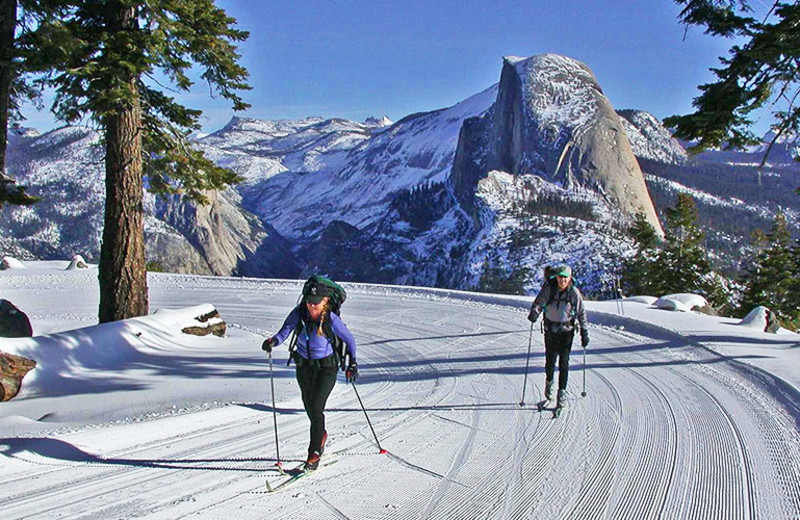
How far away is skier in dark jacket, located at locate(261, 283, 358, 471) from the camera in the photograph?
17.0ft

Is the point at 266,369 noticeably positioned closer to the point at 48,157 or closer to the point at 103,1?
the point at 103,1

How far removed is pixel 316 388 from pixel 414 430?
1.81 meters

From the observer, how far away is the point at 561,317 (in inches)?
295

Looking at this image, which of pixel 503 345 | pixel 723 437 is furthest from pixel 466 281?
pixel 723 437

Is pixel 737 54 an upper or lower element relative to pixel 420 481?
upper

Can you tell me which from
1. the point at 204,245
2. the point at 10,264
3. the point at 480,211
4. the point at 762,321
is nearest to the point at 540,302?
the point at 762,321

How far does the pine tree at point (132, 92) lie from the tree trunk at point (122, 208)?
2 cm

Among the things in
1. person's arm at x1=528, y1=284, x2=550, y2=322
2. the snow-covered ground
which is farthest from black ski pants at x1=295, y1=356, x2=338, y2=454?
person's arm at x1=528, y1=284, x2=550, y2=322

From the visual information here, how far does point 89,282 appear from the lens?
2434 centimetres

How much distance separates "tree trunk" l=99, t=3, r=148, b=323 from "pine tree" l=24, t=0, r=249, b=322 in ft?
0.05

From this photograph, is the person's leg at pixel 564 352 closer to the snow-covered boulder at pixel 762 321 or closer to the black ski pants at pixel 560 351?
the black ski pants at pixel 560 351

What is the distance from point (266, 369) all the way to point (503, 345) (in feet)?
16.9

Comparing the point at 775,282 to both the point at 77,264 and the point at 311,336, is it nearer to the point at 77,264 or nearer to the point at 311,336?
the point at 77,264

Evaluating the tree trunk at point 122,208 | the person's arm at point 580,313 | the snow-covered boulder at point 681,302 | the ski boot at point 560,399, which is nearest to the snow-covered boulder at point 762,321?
the snow-covered boulder at point 681,302
